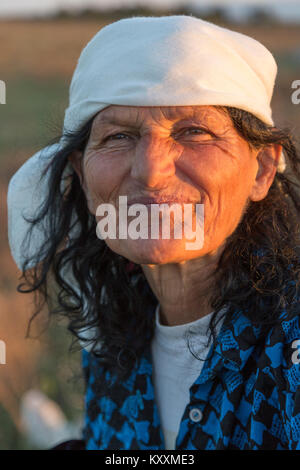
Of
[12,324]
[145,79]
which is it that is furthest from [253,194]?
[12,324]

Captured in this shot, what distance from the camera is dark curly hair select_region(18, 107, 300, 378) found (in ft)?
6.12

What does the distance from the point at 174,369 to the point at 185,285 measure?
336mm

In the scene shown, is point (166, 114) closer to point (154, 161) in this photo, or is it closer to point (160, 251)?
point (154, 161)

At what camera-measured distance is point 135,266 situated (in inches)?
94.5

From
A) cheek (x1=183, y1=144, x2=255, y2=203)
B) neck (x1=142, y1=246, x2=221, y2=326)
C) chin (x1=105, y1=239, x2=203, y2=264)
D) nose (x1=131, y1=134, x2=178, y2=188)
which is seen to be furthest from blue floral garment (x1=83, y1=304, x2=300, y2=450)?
nose (x1=131, y1=134, x2=178, y2=188)

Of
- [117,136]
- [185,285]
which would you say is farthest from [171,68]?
[185,285]

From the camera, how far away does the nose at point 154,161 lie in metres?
1.70

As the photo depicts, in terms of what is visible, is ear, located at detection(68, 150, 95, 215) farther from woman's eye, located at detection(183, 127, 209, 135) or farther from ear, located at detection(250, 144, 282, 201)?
ear, located at detection(250, 144, 282, 201)

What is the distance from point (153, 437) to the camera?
2088 mm

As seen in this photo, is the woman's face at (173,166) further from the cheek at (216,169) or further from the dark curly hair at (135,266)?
the dark curly hair at (135,266)

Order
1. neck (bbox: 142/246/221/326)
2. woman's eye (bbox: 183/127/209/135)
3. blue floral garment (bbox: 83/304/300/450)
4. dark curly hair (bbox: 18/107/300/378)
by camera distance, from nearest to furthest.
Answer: blue floral garment (bbox: 83/304/300/450)
woman's eye (bbox: 183/127/209/135)
dark curly hair (bbox: 18/107/300/378)
neck (bbox: 142/246/221/326)

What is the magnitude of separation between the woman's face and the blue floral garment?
1.10ft

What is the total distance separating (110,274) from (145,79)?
970 mm
